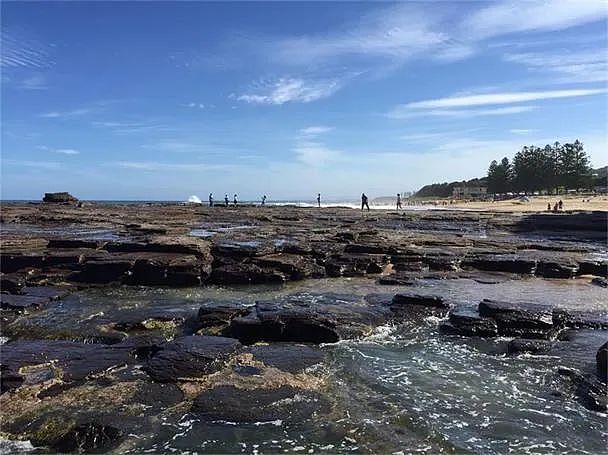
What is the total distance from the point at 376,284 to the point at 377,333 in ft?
22.7

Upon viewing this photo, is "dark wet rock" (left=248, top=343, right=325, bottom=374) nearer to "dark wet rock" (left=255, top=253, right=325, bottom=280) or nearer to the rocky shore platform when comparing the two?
the rocky shore platform

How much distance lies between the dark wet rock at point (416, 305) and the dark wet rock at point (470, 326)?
1.30m

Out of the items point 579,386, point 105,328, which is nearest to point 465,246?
point 579,386

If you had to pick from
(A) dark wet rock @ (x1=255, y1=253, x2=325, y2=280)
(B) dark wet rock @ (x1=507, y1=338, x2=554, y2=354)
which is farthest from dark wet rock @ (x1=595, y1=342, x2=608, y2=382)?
(A) dark wet rock @ (x1=255, y1=253, x2=325, y2=280)

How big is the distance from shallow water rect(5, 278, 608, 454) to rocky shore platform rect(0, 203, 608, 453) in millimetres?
142

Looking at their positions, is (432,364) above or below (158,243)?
below

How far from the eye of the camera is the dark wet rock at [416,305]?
1471 centimetres

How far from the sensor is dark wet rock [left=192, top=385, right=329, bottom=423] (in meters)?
8.20

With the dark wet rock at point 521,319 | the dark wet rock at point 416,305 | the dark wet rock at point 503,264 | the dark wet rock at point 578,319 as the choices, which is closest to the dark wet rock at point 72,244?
the dark wet rock at point 416,305

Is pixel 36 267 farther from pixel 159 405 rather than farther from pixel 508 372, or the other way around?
pixel 508 372

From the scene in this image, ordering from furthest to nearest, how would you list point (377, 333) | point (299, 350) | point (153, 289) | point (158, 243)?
1. point (158, 243)
2. point (153, 289)
3. point (377, 333)
4. point (299, 350)

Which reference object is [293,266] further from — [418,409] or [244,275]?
[418,409]

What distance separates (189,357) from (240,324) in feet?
7.95

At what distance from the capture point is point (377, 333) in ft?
42.6
